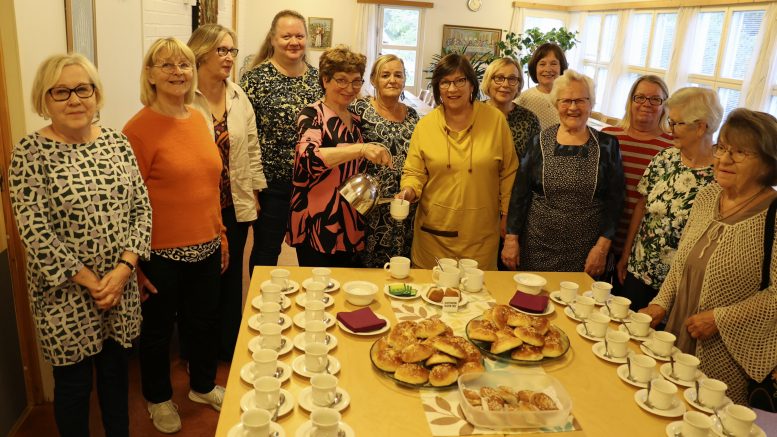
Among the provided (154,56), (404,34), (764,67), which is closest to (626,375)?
(154,56)

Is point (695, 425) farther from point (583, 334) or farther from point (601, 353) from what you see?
point (583, 334)

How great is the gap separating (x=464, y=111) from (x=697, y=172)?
878mm

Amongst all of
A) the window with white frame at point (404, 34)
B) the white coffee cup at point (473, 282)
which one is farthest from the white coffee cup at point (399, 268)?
the window with white frame at point (404, 34)

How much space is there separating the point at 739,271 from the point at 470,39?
8.55 m

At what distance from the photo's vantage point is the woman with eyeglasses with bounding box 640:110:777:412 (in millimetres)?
1744

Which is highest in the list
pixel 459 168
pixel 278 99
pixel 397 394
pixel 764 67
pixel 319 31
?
pixel 319 31

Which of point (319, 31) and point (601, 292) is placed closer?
point (601, 292)

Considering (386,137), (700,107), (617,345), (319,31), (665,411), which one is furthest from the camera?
(319,31)

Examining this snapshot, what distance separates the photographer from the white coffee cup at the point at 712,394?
4.47ft

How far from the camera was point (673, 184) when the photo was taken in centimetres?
221

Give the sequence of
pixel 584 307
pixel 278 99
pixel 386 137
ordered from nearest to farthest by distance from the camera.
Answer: pixel 584 307 → pixel 386 137 → pixel 278 99

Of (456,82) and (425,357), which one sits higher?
(456,82)

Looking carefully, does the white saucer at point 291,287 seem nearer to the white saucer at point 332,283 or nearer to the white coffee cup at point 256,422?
the white saucer at point 332,283

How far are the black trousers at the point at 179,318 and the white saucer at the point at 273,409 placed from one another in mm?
911
